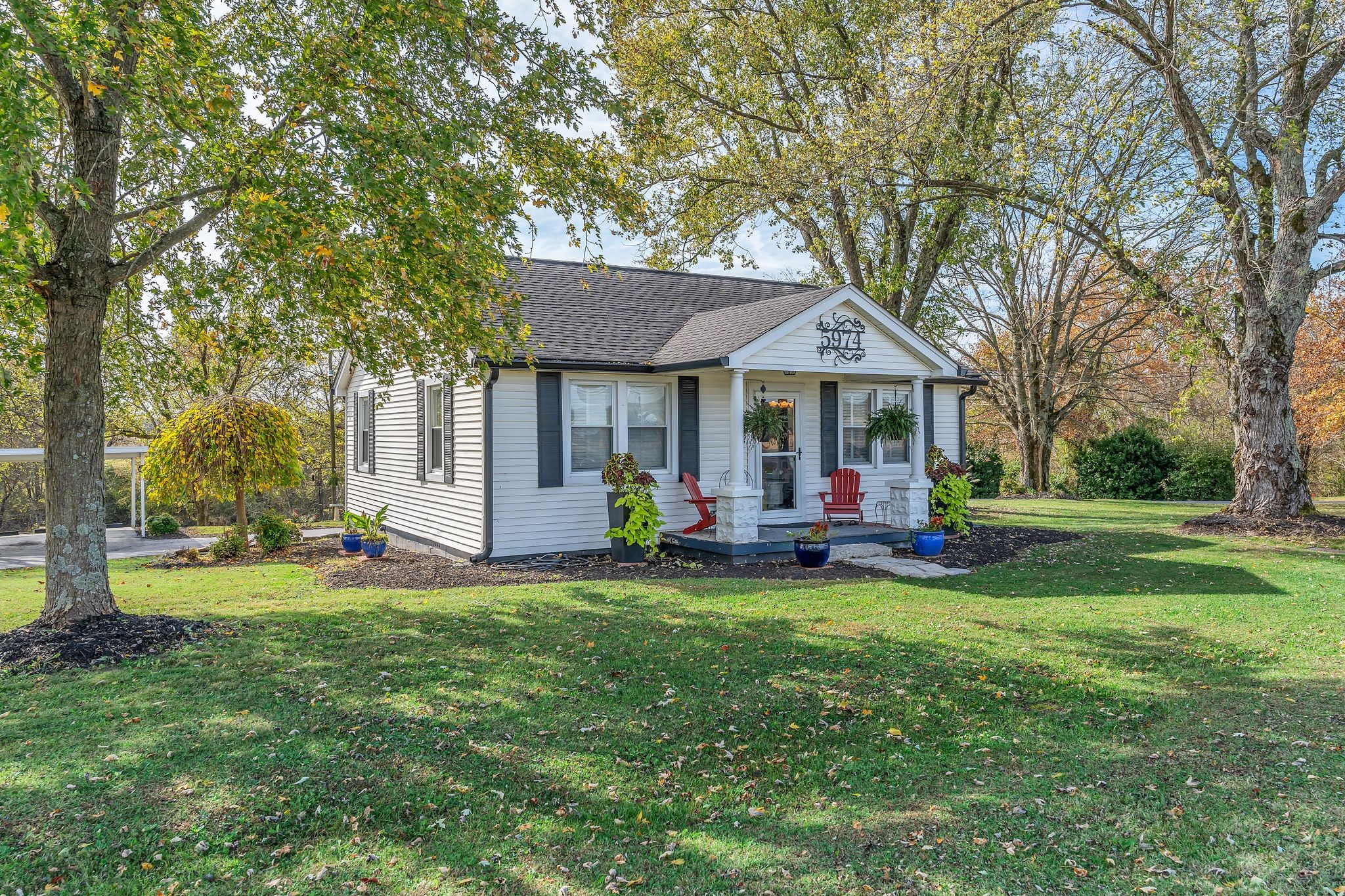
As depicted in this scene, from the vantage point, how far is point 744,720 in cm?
445

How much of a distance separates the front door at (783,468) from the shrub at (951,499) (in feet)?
7.15

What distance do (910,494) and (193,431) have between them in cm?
1147

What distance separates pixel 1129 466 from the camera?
21.6 m

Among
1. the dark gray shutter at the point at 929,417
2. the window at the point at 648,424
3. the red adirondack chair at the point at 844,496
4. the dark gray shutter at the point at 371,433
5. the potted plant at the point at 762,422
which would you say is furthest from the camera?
the dark gray shutter at the point at 371,433

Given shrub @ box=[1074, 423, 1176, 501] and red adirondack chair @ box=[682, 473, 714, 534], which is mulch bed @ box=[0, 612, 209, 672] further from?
shrub @ box=[1074, 423, 1176, 501]

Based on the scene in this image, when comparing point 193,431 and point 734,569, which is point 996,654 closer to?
point 734,569

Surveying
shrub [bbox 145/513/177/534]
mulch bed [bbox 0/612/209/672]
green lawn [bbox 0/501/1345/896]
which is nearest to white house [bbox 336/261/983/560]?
green lawn [bbox 0/501/1345/896]

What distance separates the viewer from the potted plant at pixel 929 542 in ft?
35.0

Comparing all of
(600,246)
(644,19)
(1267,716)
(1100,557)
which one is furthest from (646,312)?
(1267,716)

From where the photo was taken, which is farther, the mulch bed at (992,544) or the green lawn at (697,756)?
the mulch bed at (992,544)

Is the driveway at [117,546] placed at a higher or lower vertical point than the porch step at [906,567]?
lower

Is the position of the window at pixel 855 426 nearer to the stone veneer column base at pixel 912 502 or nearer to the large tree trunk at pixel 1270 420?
the stone veneer column base at pixel 912 502

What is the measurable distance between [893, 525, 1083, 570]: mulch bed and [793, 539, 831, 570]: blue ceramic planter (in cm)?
157

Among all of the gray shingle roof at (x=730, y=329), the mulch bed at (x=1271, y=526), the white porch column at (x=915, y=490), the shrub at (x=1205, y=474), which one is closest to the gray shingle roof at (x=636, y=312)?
the gray shingle roof at (x=730, y=329)
